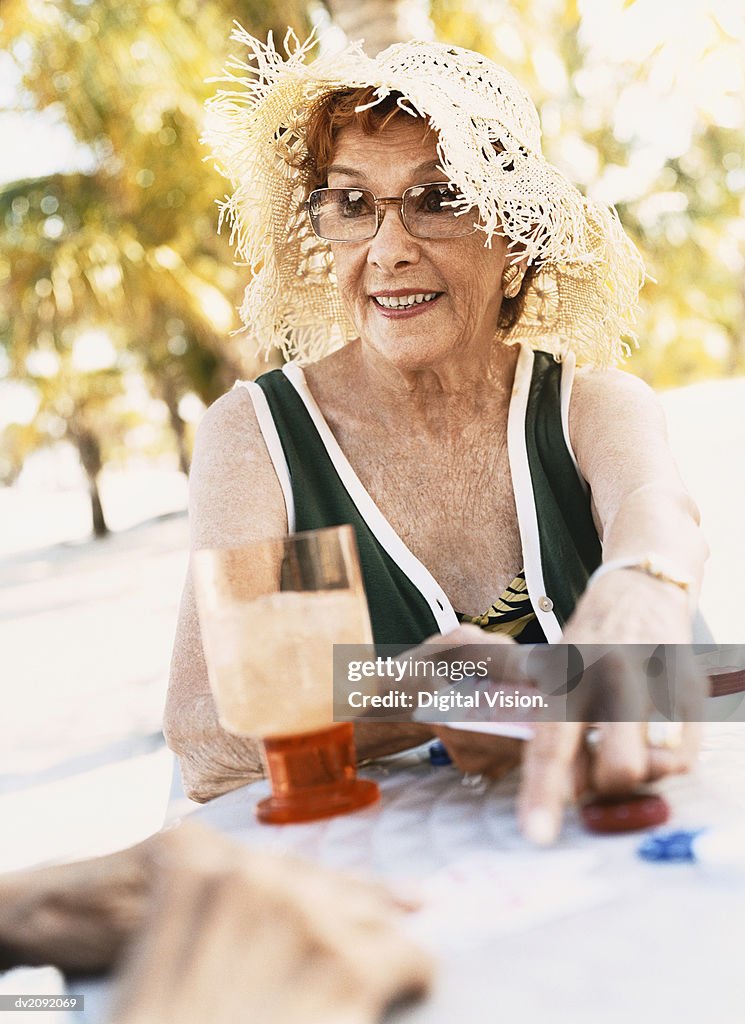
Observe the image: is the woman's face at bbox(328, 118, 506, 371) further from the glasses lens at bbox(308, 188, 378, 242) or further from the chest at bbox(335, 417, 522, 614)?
the chest at bbox(335, 417, 522, 614)

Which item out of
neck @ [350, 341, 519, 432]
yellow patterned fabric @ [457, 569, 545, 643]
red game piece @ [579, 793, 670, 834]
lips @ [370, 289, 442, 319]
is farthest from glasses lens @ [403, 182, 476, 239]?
red game piece @ [579, 793, 670, 834]

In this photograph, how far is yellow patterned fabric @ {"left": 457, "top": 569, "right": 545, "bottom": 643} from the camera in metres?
1.96

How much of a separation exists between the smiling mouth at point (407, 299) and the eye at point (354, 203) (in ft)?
0.50

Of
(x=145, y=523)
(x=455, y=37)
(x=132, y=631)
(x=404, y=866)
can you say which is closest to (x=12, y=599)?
(x=132, y=631)

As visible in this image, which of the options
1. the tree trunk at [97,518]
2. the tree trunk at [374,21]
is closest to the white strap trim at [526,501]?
the tree trunk at [374,21]

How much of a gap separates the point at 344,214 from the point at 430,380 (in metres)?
0.35

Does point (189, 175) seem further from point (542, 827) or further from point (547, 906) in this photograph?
point (547, 906)

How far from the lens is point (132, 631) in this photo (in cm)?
987

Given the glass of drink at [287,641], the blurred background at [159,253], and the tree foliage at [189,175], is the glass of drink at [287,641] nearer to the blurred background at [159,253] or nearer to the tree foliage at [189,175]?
the blurred background at [159,253]

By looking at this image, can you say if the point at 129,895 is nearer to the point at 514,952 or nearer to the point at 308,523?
the point at 514,952

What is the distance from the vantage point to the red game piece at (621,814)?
96 cm

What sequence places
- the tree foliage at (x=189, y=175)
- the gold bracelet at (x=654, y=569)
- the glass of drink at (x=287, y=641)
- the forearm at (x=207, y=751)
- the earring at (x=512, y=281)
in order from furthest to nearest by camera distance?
the tree foliage at (x=189, y=175)
the earring at (x=512, y=281)
the forearm at (x=207, y=751)
the gold bracelet at (x=654, y=569)
the glass of drink at (x=287, y=641)

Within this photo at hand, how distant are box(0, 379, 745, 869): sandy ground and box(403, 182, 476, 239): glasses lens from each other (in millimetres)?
1120

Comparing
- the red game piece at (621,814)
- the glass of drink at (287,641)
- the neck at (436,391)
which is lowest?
the red game piece at (621,814)
